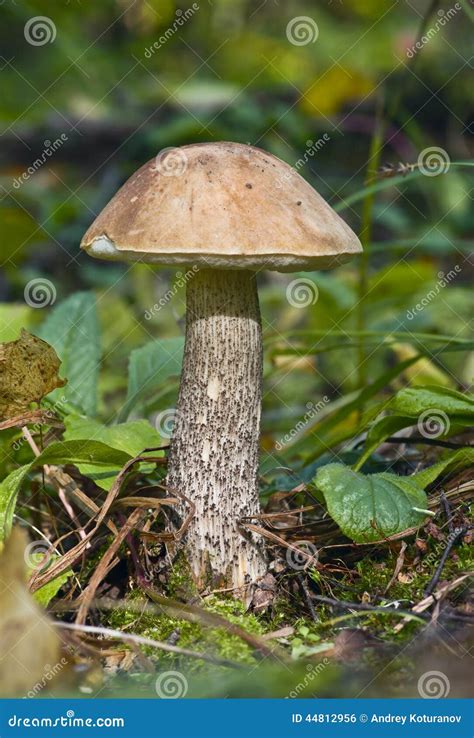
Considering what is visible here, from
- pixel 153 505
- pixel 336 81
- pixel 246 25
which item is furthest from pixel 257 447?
pixel 246 25

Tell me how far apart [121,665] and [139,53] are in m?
7.01

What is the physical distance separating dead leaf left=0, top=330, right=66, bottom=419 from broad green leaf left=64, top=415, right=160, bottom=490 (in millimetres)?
149

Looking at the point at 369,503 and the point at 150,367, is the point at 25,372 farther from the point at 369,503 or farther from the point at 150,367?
the point at 369,503

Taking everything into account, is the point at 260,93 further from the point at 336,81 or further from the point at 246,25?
the point at 246,25

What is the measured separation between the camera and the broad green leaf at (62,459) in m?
1.83

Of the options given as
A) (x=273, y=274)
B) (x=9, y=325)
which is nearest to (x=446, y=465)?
(x=9, y=325)

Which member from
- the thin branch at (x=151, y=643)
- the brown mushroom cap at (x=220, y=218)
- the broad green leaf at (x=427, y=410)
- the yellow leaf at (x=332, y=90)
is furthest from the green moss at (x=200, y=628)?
the yellow leaf at (x=332, y=90)

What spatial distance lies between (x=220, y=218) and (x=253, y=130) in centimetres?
476

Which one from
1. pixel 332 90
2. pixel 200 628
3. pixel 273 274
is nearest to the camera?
pixel 200 628

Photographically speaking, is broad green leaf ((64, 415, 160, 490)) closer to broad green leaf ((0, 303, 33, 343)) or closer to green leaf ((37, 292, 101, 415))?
green leaf ((37, 292, 101, 415))

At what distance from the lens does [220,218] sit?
65.9 inches

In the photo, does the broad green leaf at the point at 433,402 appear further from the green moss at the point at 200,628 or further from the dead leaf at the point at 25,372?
the dead leaf at the point at 25,372

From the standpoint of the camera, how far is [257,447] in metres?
2.05

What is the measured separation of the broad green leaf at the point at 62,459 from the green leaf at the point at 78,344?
1.28 feet
